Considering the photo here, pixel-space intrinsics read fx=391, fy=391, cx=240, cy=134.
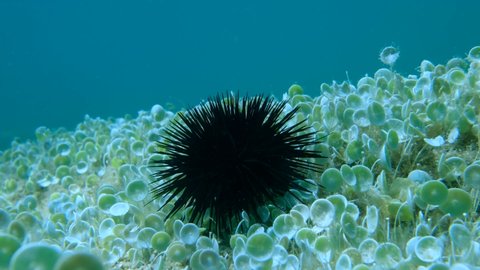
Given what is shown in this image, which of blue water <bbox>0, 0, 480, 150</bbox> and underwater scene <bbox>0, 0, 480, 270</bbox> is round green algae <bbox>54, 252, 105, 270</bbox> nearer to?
underwater scene <bbox>0, 0, 480, 270</bbox>

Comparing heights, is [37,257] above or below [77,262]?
above

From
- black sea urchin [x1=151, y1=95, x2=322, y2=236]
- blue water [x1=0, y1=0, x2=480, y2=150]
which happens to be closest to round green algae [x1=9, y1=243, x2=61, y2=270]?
black sea urchin [x1=151, y1=95, x2=322, y2=236]

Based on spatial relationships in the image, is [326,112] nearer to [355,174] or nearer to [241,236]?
[355,174]

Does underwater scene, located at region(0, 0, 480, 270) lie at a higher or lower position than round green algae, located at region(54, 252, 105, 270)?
higher

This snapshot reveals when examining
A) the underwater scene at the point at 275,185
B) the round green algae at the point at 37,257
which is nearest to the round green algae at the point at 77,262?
the underwater scene at the point at 275,185

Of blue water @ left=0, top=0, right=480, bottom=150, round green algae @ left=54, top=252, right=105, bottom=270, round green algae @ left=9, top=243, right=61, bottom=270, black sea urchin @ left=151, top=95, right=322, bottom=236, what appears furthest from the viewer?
blue water @ left=0, top=0, right=480, bottom=150

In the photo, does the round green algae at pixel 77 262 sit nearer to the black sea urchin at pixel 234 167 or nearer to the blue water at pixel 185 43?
the black sea urchin at pixel 234 167

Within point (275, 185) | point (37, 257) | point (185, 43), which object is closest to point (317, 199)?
point (275, 185)

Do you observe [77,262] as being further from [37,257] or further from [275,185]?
[275,185]
